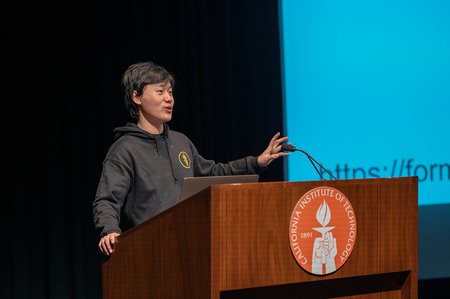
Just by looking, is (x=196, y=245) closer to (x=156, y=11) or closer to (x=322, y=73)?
(x=322, y=73)

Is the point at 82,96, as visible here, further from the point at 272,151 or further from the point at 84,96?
the point at 272,151

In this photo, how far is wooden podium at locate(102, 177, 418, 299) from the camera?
4.38 feet

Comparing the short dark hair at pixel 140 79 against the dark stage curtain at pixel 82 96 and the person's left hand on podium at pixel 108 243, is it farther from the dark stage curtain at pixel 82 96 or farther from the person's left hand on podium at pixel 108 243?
the dark stage curtain at pixel 82 96

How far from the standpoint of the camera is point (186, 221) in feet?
4.68

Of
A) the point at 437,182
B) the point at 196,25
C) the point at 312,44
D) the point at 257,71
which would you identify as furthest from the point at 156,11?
the point at 437,182

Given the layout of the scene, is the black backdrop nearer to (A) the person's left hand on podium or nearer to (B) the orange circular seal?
(A) the person's left hand on podium

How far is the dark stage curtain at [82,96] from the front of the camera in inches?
129

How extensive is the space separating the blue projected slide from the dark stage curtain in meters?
0.36

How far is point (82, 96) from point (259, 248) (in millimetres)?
2221

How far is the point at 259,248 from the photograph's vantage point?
1.37m

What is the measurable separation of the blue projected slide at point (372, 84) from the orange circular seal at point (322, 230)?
1.76 meters

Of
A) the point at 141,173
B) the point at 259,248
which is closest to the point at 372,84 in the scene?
the point at 141,173

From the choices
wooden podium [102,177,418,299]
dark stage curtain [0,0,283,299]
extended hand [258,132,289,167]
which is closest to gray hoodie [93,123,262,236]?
extended hand [258,132,289,167]

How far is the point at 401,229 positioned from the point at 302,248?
0.32m
